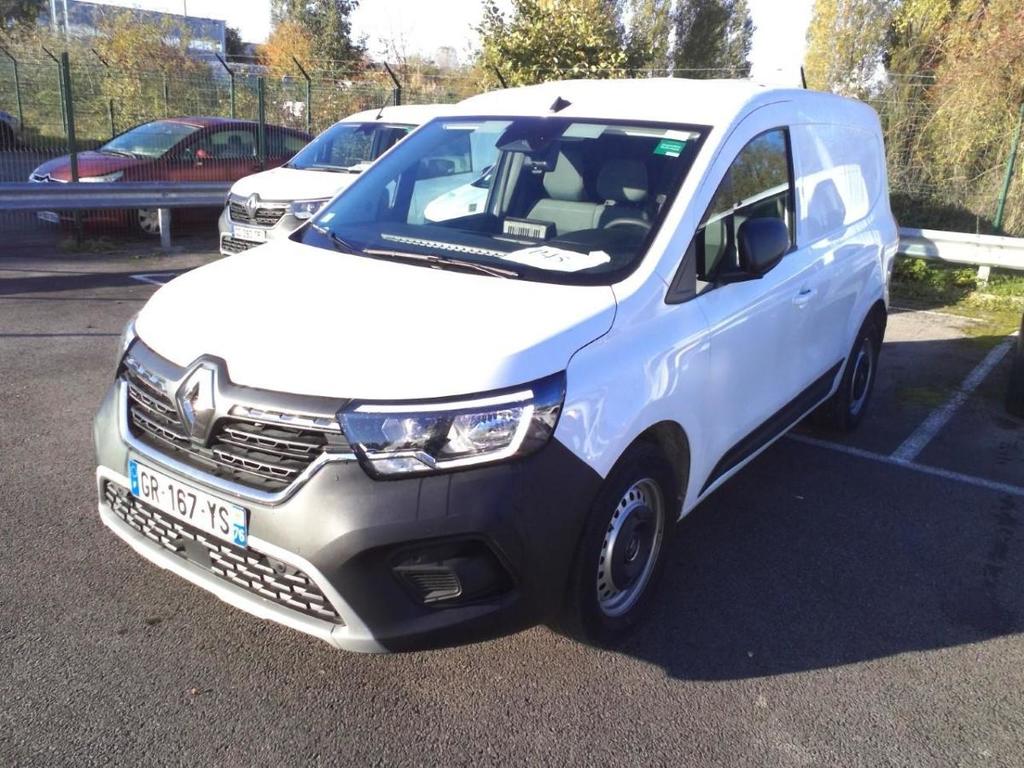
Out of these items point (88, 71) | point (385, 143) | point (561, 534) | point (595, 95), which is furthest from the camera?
point (88, 71)

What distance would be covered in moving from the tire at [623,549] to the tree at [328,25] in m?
35.9

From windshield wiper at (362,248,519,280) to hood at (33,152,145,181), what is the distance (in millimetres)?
9557

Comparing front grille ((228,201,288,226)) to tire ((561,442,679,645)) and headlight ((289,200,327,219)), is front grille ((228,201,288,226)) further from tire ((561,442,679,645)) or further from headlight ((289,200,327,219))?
tire ((561,442,679,645))

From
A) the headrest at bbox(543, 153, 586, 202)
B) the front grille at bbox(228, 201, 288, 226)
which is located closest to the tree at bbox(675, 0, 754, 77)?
the front grille at bbox(228, 201, 288, 226)

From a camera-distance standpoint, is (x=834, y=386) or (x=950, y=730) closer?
(x=950, y=730)

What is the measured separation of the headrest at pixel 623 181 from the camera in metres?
3.55

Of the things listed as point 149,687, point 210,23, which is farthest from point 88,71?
point 210,23

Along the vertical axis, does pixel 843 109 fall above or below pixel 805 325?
above

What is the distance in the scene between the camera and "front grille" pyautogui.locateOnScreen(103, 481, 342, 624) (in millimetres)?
2629

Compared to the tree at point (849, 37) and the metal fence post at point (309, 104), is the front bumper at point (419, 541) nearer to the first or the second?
the metal fence post at point (309, 104)

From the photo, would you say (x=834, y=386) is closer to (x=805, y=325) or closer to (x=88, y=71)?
(x=805, y=325)

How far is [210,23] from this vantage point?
45.2 meters

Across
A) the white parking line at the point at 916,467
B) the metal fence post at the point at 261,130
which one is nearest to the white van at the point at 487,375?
the white parking line at the point at 916,467

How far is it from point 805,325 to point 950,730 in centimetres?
200
